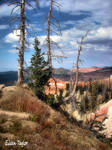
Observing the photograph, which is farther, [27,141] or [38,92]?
[38,92]

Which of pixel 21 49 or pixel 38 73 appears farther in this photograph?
pixel 38 73

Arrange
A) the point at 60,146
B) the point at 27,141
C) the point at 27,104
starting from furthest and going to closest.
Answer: the point at 27,104, the point at 60,146, the point at 27,141

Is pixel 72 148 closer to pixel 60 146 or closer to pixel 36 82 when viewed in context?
pixel 60 146

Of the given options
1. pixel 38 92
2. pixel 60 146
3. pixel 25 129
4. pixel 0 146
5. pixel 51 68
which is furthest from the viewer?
pixel 51 68

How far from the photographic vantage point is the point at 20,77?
17.6m

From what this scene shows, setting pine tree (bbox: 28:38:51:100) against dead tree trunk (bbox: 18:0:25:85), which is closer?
dead tree trunk (bbox: 18:0:25:85)

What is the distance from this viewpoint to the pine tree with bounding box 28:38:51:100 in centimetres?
1986

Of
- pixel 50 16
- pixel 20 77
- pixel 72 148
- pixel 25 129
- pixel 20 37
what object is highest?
pixel 50 16

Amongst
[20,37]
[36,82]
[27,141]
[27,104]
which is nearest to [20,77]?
[36,82]

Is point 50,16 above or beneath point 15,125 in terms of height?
above

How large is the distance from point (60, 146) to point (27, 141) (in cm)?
155

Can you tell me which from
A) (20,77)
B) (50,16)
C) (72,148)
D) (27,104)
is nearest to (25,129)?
(72,148)

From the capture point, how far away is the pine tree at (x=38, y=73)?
19859mm

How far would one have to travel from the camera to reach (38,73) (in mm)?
20281
